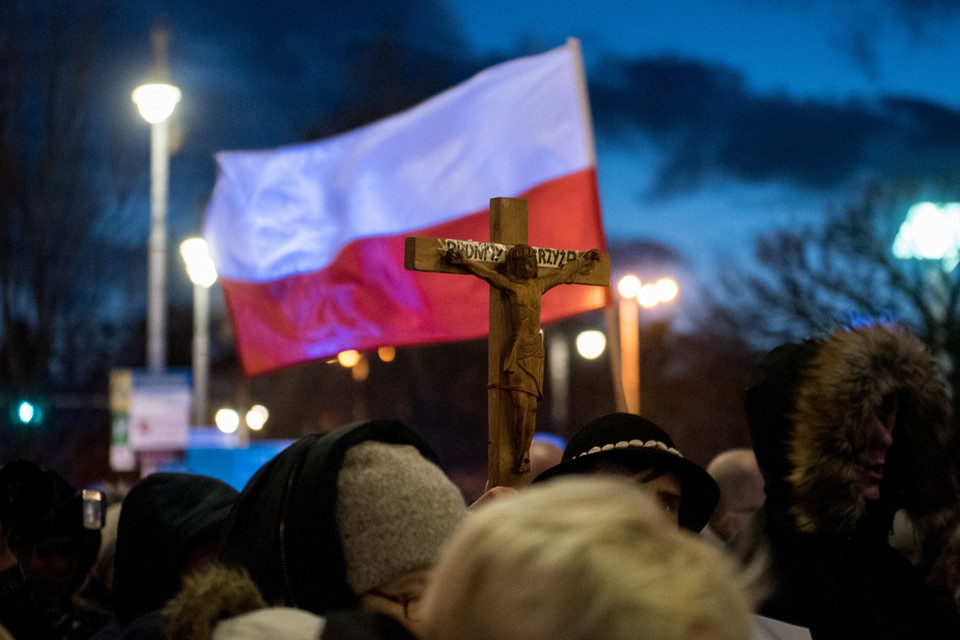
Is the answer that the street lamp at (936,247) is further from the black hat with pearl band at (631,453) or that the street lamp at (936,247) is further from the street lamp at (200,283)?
the black hat with pearl band at (631,453)

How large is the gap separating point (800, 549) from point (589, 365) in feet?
133

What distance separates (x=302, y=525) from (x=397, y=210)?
6451 mm

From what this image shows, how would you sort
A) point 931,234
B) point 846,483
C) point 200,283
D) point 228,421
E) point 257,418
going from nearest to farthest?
point 846,483 → point 200,283 → point 931,234 → point 228,421 → point 257,418

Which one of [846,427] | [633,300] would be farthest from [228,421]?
[846,427]

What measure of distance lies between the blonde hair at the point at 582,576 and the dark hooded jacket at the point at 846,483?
74.0 inches

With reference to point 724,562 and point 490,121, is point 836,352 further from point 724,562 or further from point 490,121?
point 490,121

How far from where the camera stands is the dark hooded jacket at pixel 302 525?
6.00ft

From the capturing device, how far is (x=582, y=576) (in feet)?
3.71

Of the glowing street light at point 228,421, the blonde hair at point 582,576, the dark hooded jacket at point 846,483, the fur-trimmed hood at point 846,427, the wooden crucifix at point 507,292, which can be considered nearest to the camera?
the blonde hair at point 582,576

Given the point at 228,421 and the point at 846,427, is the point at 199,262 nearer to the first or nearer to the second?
the point at 846,427

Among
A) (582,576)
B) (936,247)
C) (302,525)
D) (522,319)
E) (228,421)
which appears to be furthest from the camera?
(228,421)

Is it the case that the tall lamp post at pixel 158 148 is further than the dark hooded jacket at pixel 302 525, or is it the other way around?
the tall lamp post at pixel 158 148

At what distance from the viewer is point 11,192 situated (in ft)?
56.0

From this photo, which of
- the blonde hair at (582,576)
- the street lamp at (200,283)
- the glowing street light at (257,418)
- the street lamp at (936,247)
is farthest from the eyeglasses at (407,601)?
the glowing street light at (257,418)
